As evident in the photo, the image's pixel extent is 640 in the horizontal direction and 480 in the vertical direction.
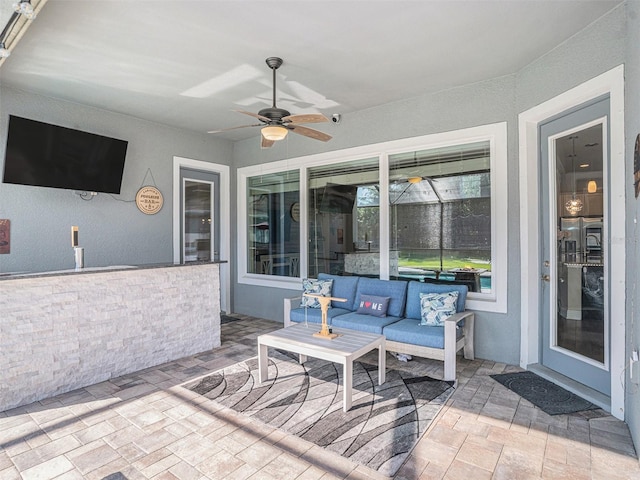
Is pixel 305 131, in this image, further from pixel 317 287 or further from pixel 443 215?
pixel 317 287

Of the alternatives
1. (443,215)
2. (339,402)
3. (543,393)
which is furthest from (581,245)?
(339,402)

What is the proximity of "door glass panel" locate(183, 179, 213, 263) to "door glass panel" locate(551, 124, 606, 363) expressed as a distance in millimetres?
4519

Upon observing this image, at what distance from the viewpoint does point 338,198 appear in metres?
5.18

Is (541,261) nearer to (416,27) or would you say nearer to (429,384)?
(429,384)

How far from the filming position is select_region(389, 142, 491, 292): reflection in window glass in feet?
13.1

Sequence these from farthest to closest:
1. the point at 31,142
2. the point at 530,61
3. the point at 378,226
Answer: the point at 378,226
the point at 31,142
the point at 530,61

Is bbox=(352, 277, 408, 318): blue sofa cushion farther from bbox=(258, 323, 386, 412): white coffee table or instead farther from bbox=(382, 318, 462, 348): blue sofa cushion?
bbox=(258, 323, 386, 412): white coffee table

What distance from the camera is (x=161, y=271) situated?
384 cm

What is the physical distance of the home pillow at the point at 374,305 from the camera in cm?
404

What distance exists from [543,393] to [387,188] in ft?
8.78

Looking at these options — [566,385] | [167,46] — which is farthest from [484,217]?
[167,46]

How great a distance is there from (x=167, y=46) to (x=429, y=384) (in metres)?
3.68

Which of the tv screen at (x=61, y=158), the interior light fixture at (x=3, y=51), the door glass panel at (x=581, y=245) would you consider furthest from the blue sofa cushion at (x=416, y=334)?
the interior light fixture at (x=3, y=51)

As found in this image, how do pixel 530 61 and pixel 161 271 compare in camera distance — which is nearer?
pixel 530 61
